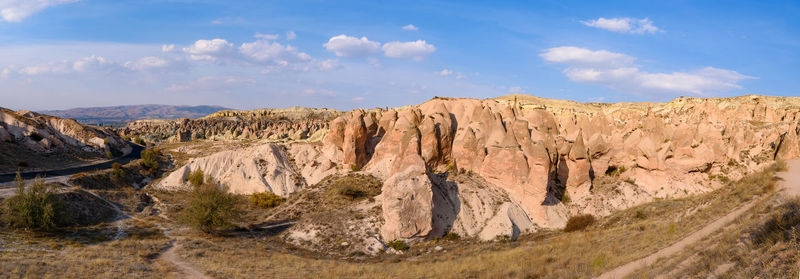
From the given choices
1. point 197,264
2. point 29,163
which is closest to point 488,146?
point 197,264

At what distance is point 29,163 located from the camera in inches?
1940

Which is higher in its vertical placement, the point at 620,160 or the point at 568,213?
the point at 620,160

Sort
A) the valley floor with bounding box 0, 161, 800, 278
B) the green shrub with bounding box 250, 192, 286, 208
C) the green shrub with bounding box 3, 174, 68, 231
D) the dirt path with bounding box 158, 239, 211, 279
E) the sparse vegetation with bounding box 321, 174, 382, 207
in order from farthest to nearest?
the green shrub with bounding box 250, 192, 286, 208 → the sparse vegetation with bounding box 321, 174, 382, 207 → the green shrub with bounding box 3, 174, 68, 231 → the dirt path with bounding box 158, 239, 211, 279 → the valley floor with bounding box 0, 161, 800, 278

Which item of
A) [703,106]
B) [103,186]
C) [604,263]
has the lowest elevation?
[103,186]

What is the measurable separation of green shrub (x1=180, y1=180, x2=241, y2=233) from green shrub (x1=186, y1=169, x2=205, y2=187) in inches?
566

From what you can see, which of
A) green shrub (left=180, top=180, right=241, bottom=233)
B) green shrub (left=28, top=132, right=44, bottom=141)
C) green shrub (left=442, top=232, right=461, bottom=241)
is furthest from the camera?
green shrub (left=28, top=132, right=44, bottom=141)

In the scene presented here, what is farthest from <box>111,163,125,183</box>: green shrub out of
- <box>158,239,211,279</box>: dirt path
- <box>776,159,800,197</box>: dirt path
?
<box>776,159,800,197</box>: dirt path

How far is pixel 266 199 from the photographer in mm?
37250

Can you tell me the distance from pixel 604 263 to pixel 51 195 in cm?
3275

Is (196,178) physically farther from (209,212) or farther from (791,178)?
(791,178)

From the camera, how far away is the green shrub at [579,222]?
90.1ft

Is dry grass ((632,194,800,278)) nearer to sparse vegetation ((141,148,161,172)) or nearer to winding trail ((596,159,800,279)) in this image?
winding trail ((596,159,800,279))

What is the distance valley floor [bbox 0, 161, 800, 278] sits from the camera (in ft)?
34.5

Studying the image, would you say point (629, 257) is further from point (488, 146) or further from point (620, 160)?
point (620, 160)
